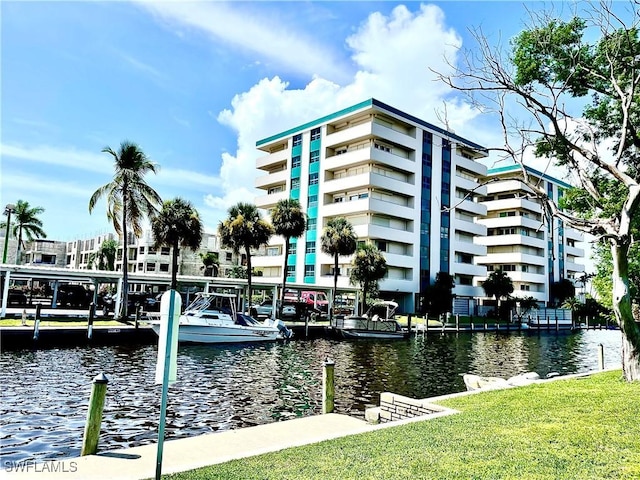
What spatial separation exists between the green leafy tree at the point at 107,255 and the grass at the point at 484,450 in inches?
3895

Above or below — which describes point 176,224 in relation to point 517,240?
below

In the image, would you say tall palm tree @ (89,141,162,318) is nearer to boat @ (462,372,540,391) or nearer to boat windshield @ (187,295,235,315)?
boat windshield @ (187,295,235,315)

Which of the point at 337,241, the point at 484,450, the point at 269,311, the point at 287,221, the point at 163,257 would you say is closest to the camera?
the point at 484,450

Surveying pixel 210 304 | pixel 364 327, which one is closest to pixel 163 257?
pixel 364 327

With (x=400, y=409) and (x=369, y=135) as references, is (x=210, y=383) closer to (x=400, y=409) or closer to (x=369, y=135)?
Result: (x=400, y=409)

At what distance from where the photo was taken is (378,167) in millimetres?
59625

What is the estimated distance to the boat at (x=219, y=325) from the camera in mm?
29672

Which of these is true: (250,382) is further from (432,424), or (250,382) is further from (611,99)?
(611,99)

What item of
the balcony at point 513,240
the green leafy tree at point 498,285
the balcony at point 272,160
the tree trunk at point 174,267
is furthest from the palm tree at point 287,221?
the balcony at point 513,240

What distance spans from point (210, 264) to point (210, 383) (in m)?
69.3

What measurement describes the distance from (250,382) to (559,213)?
40.0ft

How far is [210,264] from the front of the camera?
8581 cm

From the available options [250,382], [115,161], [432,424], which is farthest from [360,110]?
[432,424]

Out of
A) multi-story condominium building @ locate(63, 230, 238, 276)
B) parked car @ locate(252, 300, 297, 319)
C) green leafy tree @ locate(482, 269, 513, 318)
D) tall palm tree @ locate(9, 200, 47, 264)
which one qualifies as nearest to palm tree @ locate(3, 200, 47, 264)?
tall palm tree @ locate(9, 200, 47, 264)
